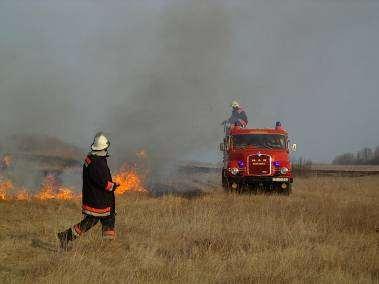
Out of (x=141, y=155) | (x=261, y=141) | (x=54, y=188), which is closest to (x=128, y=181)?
(x=54, y=188)

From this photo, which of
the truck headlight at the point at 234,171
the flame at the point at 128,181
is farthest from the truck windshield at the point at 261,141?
the flame at the point at 128,181

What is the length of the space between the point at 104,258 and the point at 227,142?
34.1ft

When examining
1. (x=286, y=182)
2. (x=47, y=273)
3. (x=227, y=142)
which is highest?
(x=227, y=142)

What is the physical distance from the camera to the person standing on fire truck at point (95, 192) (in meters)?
7.68

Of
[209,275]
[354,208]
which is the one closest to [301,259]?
[209,275]

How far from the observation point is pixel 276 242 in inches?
344

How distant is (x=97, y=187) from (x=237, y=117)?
1111 centimetres

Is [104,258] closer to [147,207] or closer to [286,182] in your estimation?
[147,207]

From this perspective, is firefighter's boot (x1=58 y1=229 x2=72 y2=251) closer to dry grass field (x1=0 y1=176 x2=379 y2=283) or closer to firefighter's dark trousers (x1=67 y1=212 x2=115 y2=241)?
firefighter's dark trousers (x1=67 y1=212 x2=115 y2=241)

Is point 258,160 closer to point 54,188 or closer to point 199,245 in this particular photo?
point 54,188

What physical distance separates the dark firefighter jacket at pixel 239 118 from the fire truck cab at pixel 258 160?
0.87m

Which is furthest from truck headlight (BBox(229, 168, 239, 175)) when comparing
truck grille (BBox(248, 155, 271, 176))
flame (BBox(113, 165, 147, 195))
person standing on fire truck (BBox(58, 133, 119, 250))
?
person standing on fire truck (BBox(58, 133, 119, 250))

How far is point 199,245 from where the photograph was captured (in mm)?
8430

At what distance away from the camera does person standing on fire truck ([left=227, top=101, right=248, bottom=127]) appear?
18078 mm
